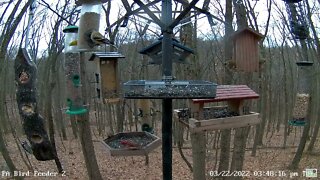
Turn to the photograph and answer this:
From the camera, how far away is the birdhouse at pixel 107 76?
12.5 feet

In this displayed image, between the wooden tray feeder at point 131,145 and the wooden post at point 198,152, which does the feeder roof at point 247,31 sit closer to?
the wooden tray feeder at point 131,145

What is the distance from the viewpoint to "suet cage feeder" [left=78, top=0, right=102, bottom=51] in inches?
134

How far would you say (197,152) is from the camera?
6.55 metres

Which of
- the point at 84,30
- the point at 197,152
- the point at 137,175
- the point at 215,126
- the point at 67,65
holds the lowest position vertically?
the point at 137,175

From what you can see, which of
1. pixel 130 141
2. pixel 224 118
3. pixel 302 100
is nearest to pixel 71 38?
pixel 130 141

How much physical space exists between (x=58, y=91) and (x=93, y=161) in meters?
9.17

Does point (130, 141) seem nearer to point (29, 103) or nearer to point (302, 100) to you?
point (29, 103)

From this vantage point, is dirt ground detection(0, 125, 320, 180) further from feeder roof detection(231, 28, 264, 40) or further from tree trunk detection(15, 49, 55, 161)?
tree trunk detection(15, 49, 55, 161)

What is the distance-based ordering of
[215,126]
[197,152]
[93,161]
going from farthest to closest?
[93,161] → [197,152] → [215,126]

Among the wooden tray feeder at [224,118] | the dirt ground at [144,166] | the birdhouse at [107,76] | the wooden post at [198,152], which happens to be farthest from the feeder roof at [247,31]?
the dirt ground at [144,166]

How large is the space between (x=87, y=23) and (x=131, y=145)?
1311 millimetres

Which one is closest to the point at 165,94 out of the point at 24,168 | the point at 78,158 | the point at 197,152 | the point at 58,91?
the point at 197,152

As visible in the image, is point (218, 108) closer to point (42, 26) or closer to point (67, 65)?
point (67, 65)

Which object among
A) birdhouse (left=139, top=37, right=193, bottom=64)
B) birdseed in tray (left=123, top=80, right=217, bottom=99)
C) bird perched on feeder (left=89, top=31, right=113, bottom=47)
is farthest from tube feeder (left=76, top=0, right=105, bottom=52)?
birdseed in tray (left=123, top=80, right=217, bottom=99)
